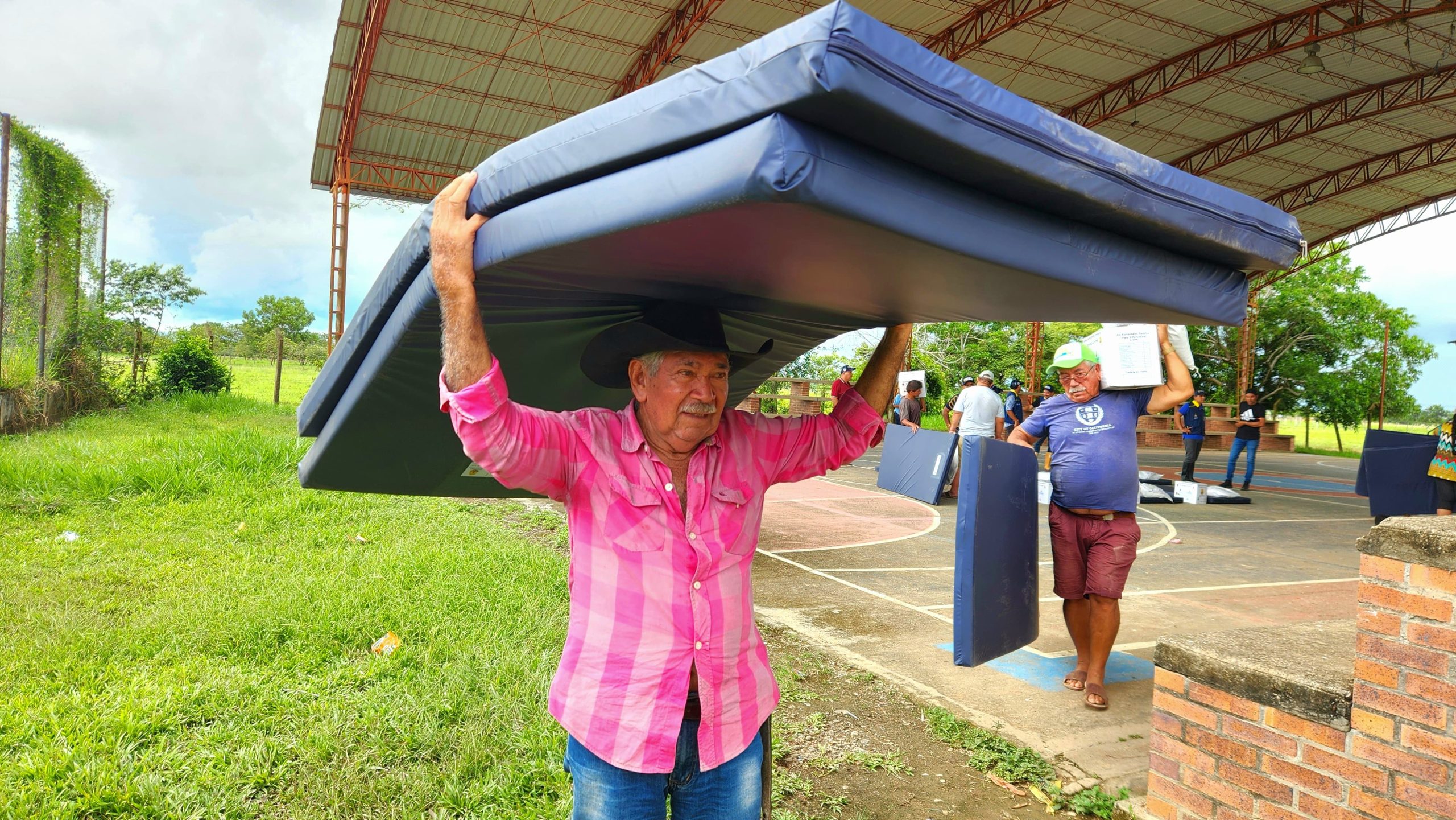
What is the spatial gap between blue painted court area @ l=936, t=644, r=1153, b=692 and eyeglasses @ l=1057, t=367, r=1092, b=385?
1.52 meters

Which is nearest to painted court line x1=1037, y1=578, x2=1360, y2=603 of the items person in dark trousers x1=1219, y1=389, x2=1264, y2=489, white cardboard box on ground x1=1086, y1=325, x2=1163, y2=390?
white cardboard box on ground x1=1086, y1=325, x2=1163, y2=390

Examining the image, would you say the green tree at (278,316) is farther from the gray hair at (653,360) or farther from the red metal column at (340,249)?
the gray hair at (653,360)

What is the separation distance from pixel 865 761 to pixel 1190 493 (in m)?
10.9

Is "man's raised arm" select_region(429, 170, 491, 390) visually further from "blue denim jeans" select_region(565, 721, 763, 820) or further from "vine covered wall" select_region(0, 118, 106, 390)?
"vine covered wall" select_region(0, 118, 106, 390)

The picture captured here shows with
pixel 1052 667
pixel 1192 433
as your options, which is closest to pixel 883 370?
pixel 1052 667

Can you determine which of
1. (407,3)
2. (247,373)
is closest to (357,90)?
(407,3)

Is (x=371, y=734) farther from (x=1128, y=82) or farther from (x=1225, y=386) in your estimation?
(x=1225, y=386)

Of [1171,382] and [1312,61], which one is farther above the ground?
[1312,61]

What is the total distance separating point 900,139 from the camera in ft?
3.89

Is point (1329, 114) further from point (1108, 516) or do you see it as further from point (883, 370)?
point (883, 370)

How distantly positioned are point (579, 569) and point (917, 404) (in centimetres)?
1030

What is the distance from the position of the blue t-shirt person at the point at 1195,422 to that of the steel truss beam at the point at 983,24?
24.7ft

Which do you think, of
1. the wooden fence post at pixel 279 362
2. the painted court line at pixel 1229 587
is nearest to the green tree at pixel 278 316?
the wooden fence post at pixel 279 362

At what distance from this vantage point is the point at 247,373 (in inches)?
931
